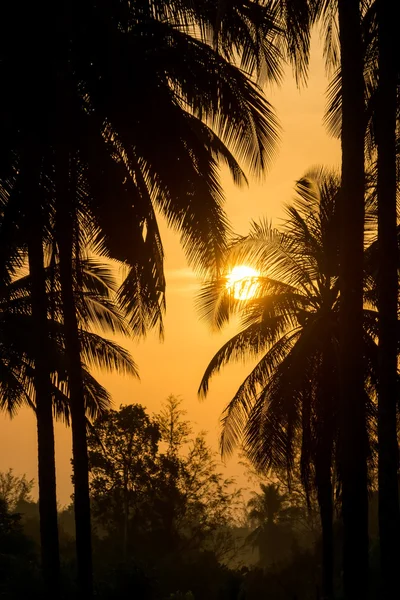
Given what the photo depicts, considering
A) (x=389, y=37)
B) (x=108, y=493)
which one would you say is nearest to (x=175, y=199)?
(x=389, y=37)

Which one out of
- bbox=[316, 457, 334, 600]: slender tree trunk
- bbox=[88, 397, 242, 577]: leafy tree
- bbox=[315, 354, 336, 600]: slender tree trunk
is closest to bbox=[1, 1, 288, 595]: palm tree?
bbox=[315, 354, 336, 600]: slender tree trunk

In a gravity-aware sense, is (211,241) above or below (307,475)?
above

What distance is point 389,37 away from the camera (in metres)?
11.1

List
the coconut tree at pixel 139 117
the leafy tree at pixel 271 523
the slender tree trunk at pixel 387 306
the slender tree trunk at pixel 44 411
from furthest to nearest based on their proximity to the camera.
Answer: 1. the leafy tree at pixel 271 523
2. the slender tree trunk at pixel 44 411
3. the coconut tree at pixel 139 117
4. the slender tree trunk at pixel 387 306

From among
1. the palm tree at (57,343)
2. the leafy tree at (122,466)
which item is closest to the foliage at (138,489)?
the leafy tree at (122,466)

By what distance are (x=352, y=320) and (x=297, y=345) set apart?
8861 millimetres

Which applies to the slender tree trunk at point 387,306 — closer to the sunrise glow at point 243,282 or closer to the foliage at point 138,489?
the sunrise glow at point 243,282

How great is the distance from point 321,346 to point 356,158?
8967mm

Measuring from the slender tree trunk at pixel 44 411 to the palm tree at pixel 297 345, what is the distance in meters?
4.59

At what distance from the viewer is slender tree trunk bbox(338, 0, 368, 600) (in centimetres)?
846

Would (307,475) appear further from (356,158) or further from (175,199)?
(356,158)

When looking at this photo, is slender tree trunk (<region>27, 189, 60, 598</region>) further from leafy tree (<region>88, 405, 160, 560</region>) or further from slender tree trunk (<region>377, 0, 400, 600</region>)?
leafy tree (<region>88, 405, 160, 560</region>)

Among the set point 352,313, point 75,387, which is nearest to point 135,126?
point 75,387

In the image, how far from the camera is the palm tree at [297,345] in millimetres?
17469
